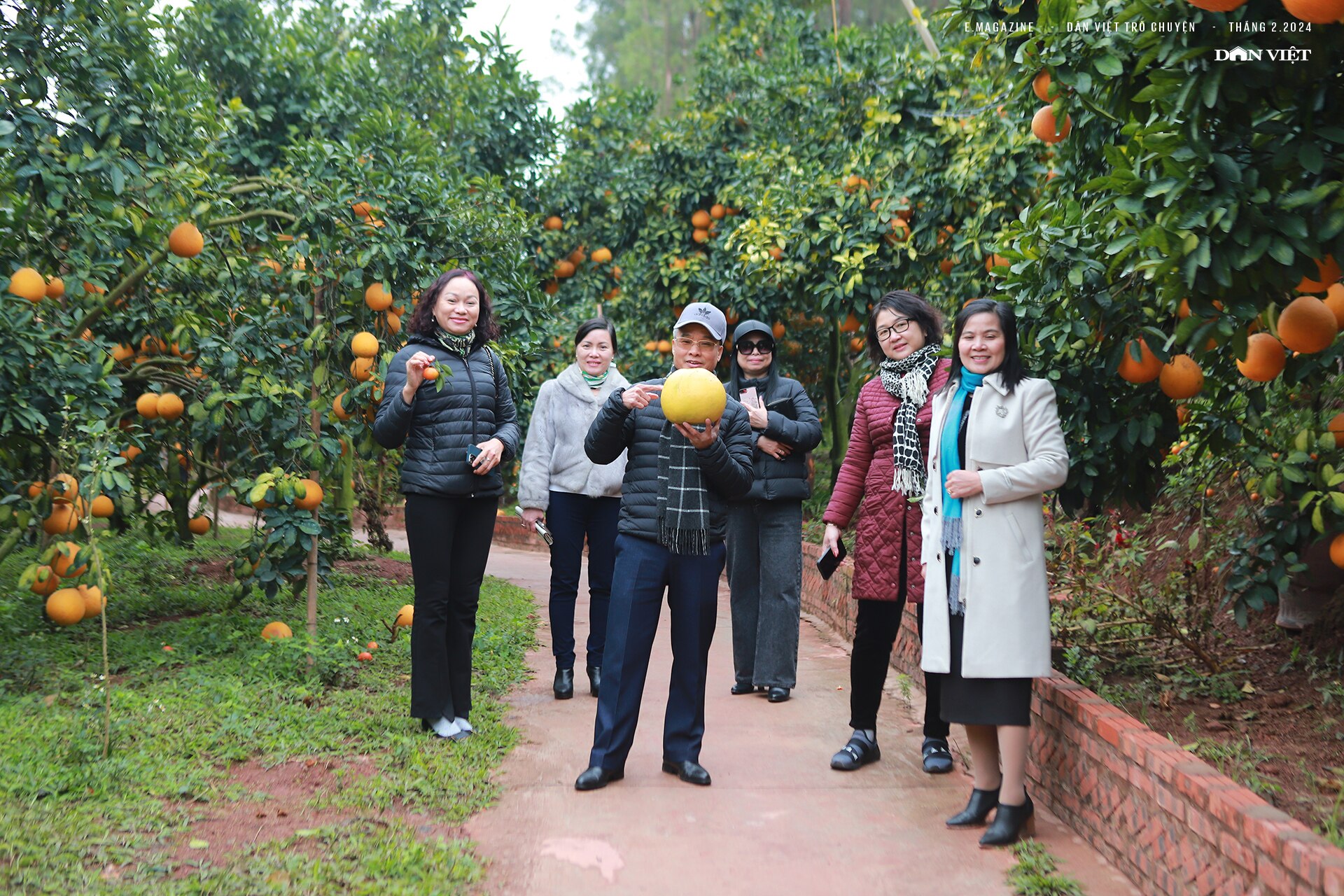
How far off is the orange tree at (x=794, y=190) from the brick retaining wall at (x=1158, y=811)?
98.7 inches

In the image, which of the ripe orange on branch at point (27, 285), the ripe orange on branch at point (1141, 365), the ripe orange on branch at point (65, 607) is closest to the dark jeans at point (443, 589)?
the ripe orange on branch at point (65, 607)

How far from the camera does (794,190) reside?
9.21 meters

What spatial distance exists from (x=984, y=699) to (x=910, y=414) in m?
1.34

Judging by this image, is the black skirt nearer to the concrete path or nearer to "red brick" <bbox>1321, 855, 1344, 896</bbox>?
the concrete path

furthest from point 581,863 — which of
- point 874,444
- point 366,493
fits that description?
point 366,493

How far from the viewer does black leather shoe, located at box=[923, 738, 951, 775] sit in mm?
4652

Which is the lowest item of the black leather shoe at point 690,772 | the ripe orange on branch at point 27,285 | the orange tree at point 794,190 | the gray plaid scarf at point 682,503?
the black leather shoe at point 690,772

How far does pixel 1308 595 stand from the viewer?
16.3 feet

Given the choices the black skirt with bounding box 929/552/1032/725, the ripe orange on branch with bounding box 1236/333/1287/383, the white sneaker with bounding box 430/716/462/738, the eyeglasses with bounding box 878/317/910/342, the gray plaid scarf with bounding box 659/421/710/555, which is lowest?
the white sneaker with bounding box 430/716/462/738

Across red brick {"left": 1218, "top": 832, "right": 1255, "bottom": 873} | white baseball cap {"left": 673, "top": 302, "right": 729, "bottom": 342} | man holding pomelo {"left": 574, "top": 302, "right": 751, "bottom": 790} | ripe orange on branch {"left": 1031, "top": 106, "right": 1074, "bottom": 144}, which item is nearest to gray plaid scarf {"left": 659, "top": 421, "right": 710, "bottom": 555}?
man holding pomelo {"left": 574, "top": 302, "right": 751, "bottom": 790}

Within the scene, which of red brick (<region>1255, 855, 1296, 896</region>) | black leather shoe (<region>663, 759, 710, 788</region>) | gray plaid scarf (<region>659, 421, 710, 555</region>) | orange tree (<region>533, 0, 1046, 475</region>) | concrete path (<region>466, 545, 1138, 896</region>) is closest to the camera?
red brick (<region>1255, 855, 1296, 896</region>)

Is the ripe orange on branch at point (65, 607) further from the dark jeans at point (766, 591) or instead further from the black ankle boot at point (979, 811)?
the black ankle boot at point (979, 811)

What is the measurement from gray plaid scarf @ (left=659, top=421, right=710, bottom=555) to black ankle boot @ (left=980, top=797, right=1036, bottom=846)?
1390mm

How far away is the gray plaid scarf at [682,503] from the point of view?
4273 mm
